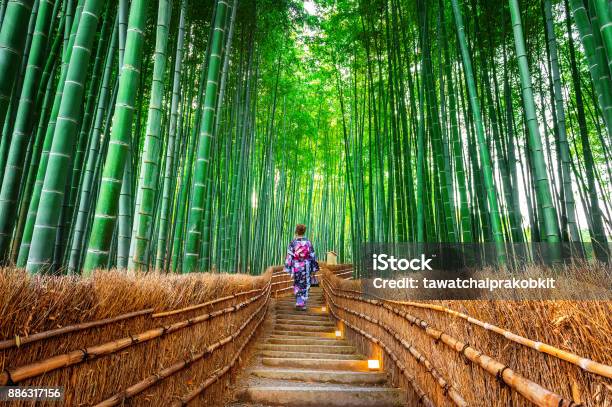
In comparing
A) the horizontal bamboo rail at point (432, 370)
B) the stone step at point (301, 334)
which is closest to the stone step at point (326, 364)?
the horizontal bamboo rail at point (432, 370)

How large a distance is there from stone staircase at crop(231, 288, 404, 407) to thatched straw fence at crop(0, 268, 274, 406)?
320 mm

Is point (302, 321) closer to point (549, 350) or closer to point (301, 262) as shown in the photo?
point (301, 262)

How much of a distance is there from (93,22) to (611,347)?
2.26 m

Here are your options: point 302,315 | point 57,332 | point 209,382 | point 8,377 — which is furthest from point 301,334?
point 8,377

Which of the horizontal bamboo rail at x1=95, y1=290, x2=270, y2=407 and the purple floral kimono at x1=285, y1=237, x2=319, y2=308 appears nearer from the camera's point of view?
the horizontal bamboo rail at x1=95, y1=290, x2=270, y2=407

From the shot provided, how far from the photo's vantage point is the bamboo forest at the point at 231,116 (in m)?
1.98

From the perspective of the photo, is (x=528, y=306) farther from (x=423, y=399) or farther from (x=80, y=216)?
(x=80, y=216)

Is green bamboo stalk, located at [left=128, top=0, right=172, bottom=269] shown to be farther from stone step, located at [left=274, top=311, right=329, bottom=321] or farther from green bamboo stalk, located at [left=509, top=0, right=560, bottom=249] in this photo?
stone step, located at [left=274, top=311, right=329, bottom=321]

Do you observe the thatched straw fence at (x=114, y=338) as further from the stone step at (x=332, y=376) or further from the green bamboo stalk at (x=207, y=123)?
the green bamboo stalk at (x=207, y=123)

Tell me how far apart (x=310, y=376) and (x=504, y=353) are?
66.0 inches

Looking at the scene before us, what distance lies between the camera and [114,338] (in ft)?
4.55

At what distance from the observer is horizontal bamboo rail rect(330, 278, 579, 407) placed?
0.98m

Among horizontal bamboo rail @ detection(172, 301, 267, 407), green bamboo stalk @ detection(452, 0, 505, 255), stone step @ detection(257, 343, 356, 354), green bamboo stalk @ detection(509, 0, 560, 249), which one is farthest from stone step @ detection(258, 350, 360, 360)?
green bamboo stalk @ detection(509, 0, 560, 249)

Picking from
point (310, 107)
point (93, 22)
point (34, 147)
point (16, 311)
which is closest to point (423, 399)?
point (16, 311)
